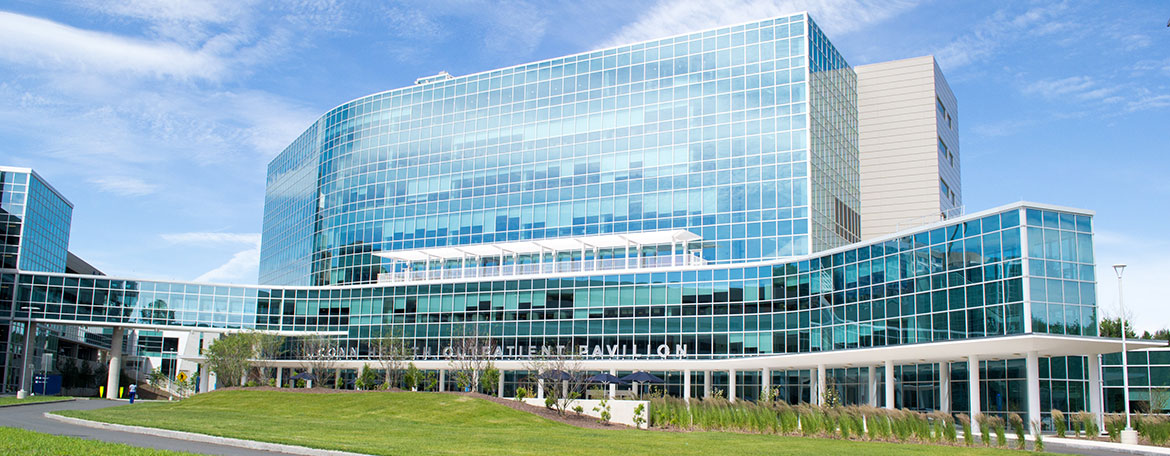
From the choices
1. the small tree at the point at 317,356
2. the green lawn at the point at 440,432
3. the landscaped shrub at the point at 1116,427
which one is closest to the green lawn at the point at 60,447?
the green lawn at the point at 440,432

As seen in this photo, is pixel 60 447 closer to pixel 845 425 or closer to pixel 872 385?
pixel 845 425

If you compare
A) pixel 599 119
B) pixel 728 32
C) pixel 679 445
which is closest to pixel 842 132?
pixel 728 32

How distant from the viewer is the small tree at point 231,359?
70.6m

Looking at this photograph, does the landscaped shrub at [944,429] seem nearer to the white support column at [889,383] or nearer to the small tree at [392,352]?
the white support column at [889,383]

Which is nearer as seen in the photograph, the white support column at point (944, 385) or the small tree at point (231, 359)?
the white support column at point (944, 385)

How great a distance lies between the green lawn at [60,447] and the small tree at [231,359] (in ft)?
157

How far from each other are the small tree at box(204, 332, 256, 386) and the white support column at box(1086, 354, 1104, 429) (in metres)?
→ 56.6

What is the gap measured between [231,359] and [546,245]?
26.2m

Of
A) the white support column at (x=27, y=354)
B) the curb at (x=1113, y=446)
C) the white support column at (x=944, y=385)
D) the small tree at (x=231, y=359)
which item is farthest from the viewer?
the white support column at (x=27, y=354)

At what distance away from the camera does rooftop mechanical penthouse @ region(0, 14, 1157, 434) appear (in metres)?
62.4

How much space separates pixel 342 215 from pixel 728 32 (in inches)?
1645

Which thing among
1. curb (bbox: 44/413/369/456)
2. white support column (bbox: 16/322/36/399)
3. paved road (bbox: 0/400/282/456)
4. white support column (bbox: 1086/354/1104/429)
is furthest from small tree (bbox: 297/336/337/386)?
white support column (bbox: 1086/354/1104/429)

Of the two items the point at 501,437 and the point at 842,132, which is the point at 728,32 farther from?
the point at 501,437

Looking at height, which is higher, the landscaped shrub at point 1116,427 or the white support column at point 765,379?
the white support column at point 765,379
